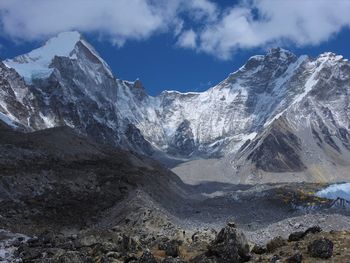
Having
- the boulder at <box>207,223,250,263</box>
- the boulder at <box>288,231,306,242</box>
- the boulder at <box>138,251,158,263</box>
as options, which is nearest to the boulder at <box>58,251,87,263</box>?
the boulder at <box>138,251,158,263</box>

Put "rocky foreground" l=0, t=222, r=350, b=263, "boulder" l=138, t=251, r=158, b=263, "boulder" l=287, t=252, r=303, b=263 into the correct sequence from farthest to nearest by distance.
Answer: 1. "boulder" l=138, t=251, r=158, b=263
2. "rocky foreground" l=0, t=222, r=350, b=263
3. "boulder" l=287, t=252, r=303, b=263

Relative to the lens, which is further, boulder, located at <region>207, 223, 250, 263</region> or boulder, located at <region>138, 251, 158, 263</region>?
boulder, located at <region>138, 251, 158, 263</region>

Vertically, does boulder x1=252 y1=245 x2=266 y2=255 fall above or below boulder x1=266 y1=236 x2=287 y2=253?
below

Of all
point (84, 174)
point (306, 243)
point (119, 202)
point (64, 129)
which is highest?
point (64, 129)

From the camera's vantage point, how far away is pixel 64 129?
12388 cm


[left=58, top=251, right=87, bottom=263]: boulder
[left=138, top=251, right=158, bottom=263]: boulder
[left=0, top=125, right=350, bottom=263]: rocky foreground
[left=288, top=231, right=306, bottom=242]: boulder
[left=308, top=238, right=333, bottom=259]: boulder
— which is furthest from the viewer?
[left=58, top=251, right=87, bottom=263]: boulder

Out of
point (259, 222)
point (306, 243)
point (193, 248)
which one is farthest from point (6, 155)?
point (306, 243)

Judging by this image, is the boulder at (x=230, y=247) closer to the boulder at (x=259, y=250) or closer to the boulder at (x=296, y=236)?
the boulder at (x=259, y=250)

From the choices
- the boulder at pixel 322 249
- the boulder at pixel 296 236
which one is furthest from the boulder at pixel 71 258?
the boulder at pixel 322 249

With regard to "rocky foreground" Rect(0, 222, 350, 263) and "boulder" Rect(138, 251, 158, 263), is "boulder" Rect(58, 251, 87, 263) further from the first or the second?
"boulder" Rect(138, 251, 158, 263)

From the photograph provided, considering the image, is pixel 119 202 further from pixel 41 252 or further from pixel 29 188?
pixel 41 252

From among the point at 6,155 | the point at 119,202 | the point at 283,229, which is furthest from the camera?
the point at 6,155

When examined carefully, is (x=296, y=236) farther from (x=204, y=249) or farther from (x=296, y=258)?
(x=204, y=249)

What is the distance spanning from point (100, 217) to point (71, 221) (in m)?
4.95
